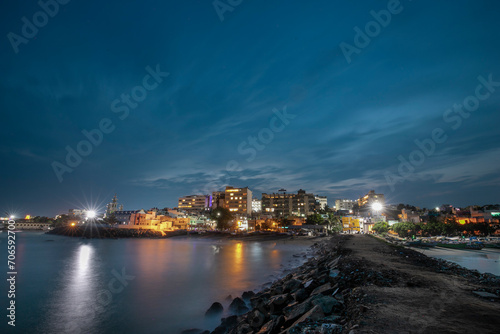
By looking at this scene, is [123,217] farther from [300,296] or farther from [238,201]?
[300,296]

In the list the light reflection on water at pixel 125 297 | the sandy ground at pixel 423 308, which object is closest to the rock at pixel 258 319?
the sandy ground at pixel 423 308

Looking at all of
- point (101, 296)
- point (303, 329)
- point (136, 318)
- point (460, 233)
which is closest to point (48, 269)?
point (101, 296)

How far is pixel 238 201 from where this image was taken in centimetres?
17362

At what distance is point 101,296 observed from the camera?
19.3m

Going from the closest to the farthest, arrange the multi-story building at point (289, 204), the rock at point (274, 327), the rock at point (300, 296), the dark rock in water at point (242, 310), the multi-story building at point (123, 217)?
the rock at point (274, 327)
the rock at point (300, 296)
the dark rock in water at point (242, 310)
the multi-story building at point (123, 217)
the multi-story building at point (289, 204)

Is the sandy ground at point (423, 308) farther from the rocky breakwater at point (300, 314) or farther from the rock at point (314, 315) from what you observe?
the rock at point (314, 315)

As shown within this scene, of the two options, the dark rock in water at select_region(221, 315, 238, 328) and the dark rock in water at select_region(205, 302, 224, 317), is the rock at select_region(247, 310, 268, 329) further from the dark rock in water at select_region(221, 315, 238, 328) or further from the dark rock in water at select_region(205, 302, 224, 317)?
the dark rock in water at select_region(205, 302, 224, 317)

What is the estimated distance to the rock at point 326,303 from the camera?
6968 millimetres

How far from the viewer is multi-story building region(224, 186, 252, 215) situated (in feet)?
563

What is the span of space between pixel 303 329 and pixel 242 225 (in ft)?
469
